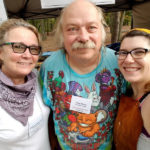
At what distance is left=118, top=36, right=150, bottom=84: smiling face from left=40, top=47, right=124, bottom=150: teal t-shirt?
22 centimetres

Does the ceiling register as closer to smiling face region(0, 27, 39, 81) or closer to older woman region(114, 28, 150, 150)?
smiling face region(0, 27, 39, 81)

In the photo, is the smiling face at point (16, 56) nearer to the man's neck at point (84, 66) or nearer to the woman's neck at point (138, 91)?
the man's neck at point (84, 66)

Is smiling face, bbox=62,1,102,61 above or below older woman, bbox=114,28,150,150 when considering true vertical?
above

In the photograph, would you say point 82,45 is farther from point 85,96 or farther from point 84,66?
point 85,96

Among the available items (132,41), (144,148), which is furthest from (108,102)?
(132,41)

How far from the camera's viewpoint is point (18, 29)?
1129 mm

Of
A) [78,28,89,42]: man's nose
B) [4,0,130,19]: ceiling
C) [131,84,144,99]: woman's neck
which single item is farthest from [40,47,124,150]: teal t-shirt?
[4,0,130,19]: ceiling

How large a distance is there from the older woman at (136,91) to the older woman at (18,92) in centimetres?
72

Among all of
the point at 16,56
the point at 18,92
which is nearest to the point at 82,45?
the point at 16,56

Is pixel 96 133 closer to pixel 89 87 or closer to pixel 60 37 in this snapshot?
pixel 89 87

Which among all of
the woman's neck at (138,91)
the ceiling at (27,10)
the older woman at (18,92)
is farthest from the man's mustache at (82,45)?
the ceiling at (27,10)

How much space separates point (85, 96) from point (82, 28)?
57cm

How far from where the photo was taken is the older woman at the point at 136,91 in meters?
0.99

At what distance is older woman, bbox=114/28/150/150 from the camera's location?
3.25 feet
